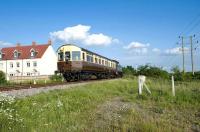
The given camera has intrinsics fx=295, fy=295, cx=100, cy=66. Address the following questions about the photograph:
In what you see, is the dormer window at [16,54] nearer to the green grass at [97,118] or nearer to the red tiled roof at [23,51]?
the red tiled roof at [23,51]

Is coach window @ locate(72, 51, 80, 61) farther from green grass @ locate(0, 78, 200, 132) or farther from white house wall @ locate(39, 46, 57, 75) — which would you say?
white house wall @ locate(39, 46, 57, 75)

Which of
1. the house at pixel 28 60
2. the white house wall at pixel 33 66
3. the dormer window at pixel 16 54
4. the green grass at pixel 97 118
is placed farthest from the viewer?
the dormer window at pixel 16 54

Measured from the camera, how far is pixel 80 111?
29.9 feet

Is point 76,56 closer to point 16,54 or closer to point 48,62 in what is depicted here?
point 48,62

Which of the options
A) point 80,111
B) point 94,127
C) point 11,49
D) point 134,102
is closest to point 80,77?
point 134,102

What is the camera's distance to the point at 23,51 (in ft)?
217

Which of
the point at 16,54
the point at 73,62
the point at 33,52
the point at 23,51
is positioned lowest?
the point at 73,62

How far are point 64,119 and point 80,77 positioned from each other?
65.7ft

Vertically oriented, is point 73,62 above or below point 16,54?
below

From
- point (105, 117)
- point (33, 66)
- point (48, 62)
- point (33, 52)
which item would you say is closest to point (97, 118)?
point (105, 117)

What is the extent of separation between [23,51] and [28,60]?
355cm

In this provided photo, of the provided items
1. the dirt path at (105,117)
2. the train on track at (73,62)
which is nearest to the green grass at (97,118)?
the dirt path at (105,117)

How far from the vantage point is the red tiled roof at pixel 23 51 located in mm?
64000

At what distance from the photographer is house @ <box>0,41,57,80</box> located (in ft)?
206
